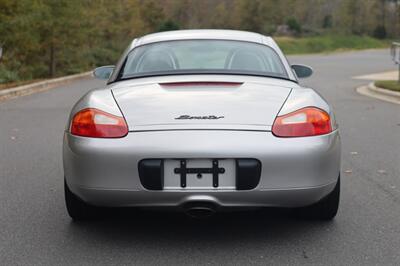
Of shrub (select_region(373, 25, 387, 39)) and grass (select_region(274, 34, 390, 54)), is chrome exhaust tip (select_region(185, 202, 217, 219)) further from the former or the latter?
shrub (select_region(373, 25, 387, 39))

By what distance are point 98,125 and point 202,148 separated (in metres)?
0.65

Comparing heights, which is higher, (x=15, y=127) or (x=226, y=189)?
(x=226, y=189)

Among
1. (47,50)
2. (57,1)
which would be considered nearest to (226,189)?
(57,1)

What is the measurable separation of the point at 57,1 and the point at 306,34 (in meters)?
71.4

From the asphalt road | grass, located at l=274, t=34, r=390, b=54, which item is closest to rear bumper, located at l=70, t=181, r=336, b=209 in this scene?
the asphalt road

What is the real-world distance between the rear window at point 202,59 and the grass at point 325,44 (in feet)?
201

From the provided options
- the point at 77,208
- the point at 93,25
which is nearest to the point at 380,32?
the point at 93,25

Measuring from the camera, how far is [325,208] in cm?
412

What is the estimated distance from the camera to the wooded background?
1945 cm

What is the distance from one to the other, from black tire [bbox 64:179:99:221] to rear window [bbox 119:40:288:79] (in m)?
0.96

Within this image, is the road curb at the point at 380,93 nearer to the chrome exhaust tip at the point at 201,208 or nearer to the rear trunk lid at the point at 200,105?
the rear trunk lid at the point at 200,105

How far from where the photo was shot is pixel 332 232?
402 centimetres

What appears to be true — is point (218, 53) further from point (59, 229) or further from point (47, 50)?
point (47, 50)

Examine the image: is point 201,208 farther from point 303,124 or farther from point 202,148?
point 303,124
